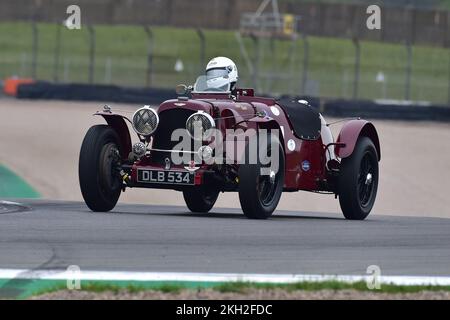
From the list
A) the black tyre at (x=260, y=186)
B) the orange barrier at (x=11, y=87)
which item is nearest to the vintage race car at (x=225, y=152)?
the black tyre at (x=260, y=186)

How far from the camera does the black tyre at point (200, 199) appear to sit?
45.6 ft

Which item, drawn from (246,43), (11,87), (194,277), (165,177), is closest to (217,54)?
(246,43)

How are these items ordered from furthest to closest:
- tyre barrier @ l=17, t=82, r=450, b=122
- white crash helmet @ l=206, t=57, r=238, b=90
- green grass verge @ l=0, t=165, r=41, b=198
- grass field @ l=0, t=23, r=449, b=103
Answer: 1. grass field @ l=0, t=23, r=449, b=103
2. tyre barrier @ l=17, t=82, r=450, b=122
3. green grass verge @ l=0, t=165, r=41, b=198
4. white crash helmet @ l=206, t=57, r=238, b=90

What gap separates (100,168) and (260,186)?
160cm

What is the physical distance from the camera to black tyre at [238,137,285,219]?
11.9 meters

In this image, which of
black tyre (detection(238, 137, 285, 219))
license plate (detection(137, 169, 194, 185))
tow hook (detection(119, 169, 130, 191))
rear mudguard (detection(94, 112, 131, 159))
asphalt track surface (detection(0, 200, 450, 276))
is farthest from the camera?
rear mudguard (detection(94, 112, 131, 159))

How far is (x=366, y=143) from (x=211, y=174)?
220 cm

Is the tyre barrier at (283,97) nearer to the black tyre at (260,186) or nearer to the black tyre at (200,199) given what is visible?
the black tyre at (200,199)

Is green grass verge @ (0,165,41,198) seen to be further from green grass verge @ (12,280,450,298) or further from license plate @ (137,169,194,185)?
green grass verge @ (12,280,450,298)

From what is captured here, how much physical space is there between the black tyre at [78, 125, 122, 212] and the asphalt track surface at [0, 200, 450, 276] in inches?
8.1

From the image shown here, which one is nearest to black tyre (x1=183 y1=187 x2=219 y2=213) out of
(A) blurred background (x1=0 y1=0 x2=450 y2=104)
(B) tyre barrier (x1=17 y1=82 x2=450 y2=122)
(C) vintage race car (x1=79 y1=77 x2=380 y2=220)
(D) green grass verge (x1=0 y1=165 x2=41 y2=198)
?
(C) vintage race car (x1=79 y1=77 x2=380 y2=220)

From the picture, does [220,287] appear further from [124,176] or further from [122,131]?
[122,131]
